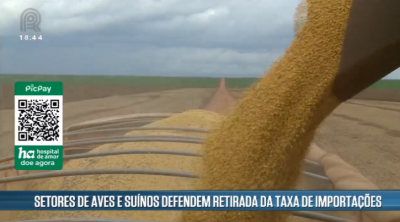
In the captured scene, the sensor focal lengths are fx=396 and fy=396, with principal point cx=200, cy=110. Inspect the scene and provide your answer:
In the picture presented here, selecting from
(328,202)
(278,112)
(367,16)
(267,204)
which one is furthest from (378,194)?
(367,16)

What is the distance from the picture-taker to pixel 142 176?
1465 mm

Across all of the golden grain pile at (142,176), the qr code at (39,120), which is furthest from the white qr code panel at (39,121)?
the golden grain pile at (142,176)

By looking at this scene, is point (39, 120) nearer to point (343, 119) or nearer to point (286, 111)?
point (286, 111)

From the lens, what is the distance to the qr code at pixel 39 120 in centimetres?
137

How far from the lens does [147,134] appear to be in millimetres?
1553

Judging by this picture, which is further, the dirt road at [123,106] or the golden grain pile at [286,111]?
the dirt road at [123,106]

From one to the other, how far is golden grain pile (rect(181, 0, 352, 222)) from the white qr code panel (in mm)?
572

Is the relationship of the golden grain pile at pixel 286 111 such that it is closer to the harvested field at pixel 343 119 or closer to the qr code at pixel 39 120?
the harvested field at pixel 343 119
